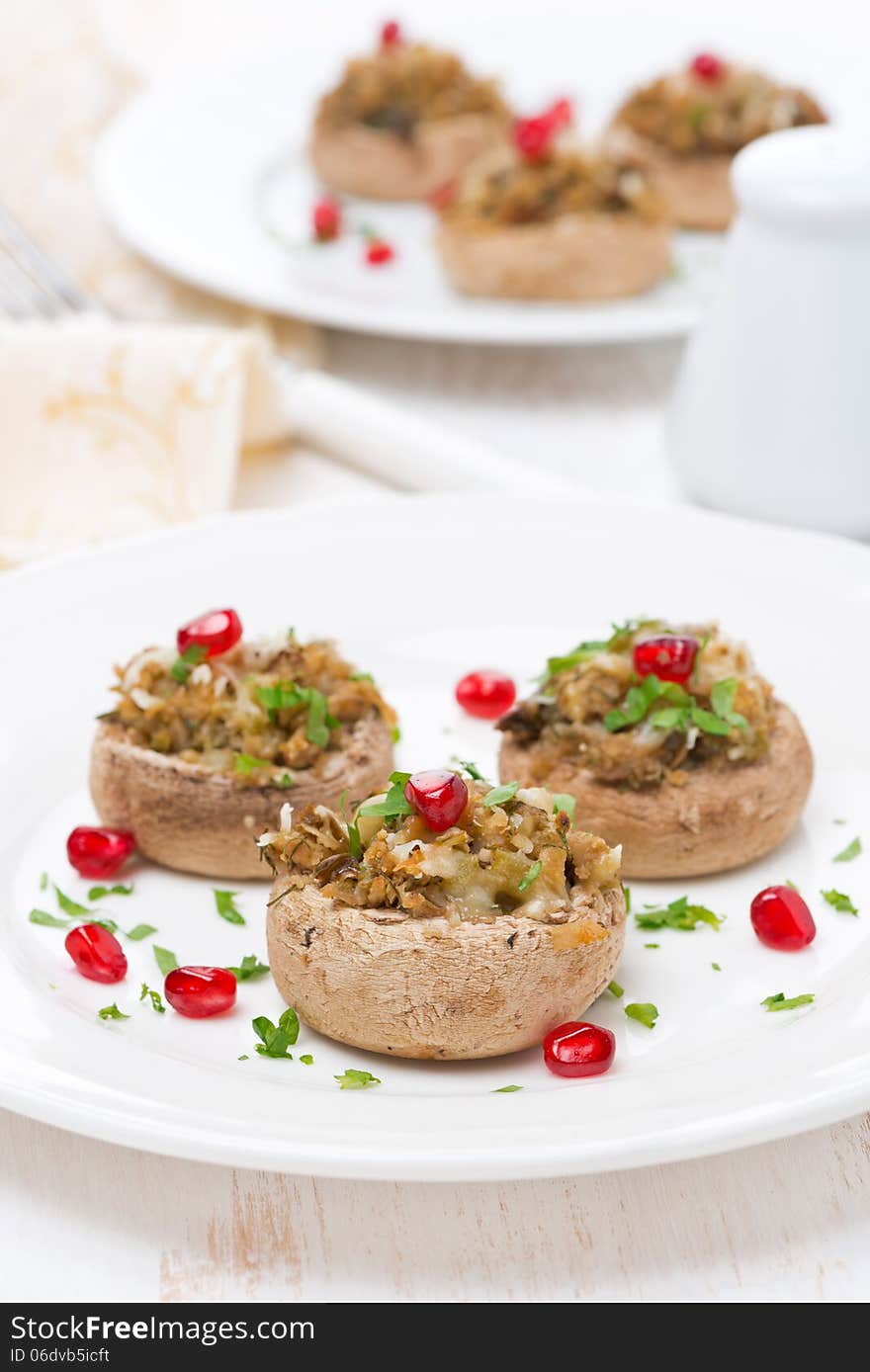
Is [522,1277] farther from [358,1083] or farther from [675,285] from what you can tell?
[675,285]

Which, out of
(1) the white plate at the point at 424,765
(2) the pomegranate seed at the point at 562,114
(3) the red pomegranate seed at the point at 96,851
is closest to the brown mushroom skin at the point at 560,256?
(2) the pomegranate seed at the point at 562,114

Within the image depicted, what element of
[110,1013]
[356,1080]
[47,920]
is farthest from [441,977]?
[47,920]

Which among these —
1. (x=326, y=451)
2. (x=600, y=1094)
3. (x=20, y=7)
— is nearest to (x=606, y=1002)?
(x=600, y=1094)

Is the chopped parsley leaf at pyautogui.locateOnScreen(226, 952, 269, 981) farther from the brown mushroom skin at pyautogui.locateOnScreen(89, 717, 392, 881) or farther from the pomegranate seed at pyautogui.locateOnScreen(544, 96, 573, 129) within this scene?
the pomegranate seed at pyautogui.locateOnScreen(544, 96, 573, 129)

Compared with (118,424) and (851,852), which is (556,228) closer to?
(118,424)

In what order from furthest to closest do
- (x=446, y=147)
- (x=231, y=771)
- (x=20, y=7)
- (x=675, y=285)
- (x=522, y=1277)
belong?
(x=20, y=7) < (x=446, y=147) < (x=675, y=285) < (x=231, y=771) < (x=522, y=1277)

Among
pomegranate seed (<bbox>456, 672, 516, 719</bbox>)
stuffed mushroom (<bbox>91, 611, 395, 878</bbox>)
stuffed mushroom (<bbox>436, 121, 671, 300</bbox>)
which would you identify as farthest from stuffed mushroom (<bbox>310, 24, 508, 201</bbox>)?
stuffed mushroom (<bbox>91, 611, 395, 878</bbox>)

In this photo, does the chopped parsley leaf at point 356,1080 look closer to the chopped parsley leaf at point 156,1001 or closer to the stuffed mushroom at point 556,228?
the chopped parsley leaf at point 156,1001
